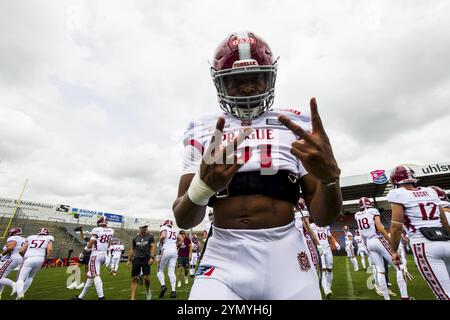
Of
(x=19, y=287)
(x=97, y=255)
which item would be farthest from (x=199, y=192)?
(x=19, y=287)

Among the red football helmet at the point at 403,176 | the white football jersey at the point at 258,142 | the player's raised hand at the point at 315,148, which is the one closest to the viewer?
the player's raised hand at the point at 315,148

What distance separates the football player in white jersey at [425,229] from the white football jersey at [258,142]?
3888mm

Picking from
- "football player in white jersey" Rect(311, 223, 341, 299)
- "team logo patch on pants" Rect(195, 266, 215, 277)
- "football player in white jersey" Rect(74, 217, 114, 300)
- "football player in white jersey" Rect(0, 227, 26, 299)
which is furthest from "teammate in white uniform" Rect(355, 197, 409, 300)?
"football player in white jersey" Rect(0, 227, 26, 299)

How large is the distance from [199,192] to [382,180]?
32027 mm

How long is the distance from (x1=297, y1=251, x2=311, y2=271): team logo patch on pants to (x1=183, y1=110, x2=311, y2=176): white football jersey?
58 centimetres

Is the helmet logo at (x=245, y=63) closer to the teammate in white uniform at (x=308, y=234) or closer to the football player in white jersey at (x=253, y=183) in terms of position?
the football player in white jersey at (x=253, y=183)

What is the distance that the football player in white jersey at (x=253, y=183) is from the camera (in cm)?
153

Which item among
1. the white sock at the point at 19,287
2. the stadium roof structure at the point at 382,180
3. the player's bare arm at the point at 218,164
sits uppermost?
the stadium roof structure at the point at 382,180

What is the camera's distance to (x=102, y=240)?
36.4 feet

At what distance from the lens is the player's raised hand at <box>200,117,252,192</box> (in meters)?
1.50

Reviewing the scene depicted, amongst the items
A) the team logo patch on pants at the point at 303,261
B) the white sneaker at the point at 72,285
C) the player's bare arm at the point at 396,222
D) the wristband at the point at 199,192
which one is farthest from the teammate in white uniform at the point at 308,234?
the white sneaker at the point at 72,285

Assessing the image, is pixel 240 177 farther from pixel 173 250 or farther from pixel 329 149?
pixel 173 250

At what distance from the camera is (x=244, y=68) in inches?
83.1
